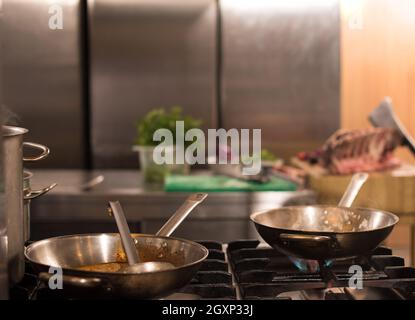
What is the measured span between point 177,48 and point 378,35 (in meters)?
0.73

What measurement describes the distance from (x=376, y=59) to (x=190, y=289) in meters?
2.01

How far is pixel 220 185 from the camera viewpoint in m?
2.00

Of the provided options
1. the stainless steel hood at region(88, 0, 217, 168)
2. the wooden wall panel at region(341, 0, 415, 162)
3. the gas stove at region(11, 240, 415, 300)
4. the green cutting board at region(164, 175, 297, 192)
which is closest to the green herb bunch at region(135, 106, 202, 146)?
the green cutting board at region(164, 175, 297, 192)

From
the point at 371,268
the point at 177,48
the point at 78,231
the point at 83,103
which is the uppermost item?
the point at 177,48

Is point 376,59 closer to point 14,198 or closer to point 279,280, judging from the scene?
point 279,280

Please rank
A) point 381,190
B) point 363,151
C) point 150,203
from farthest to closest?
1. point 363,151
2. point 381,190
3. point 150,203

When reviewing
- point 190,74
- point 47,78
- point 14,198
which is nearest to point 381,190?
point 190,74

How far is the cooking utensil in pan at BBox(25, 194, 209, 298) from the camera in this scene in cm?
72

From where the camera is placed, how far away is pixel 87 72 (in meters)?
2.63

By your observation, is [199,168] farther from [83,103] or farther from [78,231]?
[78,231]

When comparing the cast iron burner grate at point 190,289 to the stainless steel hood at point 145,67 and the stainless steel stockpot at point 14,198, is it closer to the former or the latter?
the stainless steel stockpot at point 14,198

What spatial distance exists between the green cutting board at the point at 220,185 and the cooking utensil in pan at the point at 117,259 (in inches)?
40.5

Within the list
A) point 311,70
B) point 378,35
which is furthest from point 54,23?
point 378,35

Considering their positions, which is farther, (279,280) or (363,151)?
(363,151)
